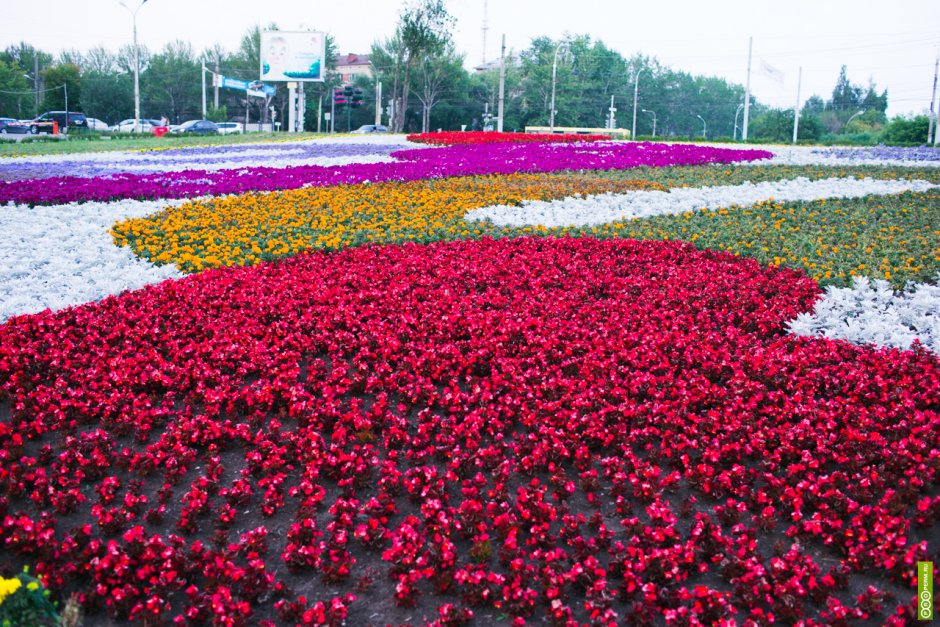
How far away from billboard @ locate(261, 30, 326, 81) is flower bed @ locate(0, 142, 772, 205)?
86.5ft

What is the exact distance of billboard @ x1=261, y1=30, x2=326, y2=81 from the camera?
153 ft

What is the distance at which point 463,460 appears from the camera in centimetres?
418

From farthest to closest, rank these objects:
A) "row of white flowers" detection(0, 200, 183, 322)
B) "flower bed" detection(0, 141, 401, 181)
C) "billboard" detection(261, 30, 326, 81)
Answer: "billboard" detection(261, 30, 326, 81), "flower bed" detection(0, 141, 401, 181), "row of white flowers" detection(0, 200, 183, 322)

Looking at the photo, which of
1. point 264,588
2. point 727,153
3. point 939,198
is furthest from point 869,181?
point 264,588

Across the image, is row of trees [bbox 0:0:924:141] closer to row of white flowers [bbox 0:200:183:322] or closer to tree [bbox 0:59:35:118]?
tree [bbox 0:59:35:118]

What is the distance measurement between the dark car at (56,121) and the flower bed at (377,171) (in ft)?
107

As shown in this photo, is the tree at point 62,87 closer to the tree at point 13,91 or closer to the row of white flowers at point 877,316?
the tree at point 13,91

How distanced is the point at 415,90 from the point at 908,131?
145 ft

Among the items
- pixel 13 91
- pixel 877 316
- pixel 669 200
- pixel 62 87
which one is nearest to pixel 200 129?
pixel 62 87

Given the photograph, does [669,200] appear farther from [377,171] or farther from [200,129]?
[200,129]

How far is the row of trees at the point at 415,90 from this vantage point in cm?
6259

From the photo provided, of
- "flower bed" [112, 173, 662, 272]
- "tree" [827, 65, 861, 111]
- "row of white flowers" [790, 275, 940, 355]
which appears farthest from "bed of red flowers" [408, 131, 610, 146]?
"tree" [827, 65, 861, 111]

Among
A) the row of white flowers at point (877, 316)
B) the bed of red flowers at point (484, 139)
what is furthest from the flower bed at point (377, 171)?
the row of white flowers at point (877, 316)

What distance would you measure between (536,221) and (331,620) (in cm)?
828
